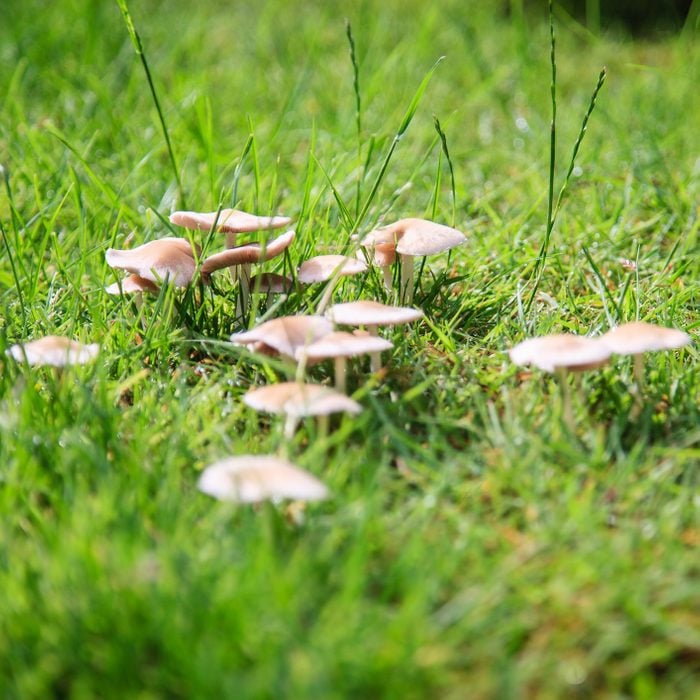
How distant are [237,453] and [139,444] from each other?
0.21 m

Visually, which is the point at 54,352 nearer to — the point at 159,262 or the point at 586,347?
the point at 159,262

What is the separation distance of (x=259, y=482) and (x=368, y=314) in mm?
633

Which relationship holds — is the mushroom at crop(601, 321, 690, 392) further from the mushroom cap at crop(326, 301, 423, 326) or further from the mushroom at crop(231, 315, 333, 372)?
the mushroom at crop(231, 315, 333, 372)

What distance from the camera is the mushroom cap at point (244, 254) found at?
2410 millimetres

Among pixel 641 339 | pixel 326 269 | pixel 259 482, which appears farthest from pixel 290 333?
pixel 641 339

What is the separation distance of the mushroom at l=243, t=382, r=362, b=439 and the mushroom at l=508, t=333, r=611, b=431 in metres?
0.40

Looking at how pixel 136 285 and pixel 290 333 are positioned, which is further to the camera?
pixel 136 285

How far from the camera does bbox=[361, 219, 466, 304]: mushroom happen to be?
242cm

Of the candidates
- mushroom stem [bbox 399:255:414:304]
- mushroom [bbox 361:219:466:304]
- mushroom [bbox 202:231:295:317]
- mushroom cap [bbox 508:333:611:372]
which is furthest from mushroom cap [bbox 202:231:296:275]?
mushroom cap [bbox 508:333:611:372]

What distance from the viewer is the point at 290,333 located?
2.02 metres

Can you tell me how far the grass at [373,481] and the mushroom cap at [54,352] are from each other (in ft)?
0.20

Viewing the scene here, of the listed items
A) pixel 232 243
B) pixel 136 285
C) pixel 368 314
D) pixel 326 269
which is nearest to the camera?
pixel 368 314

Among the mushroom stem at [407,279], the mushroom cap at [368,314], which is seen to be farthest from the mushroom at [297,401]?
the mushroom stem at [407,279]

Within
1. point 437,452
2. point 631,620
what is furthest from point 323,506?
point 631,620
